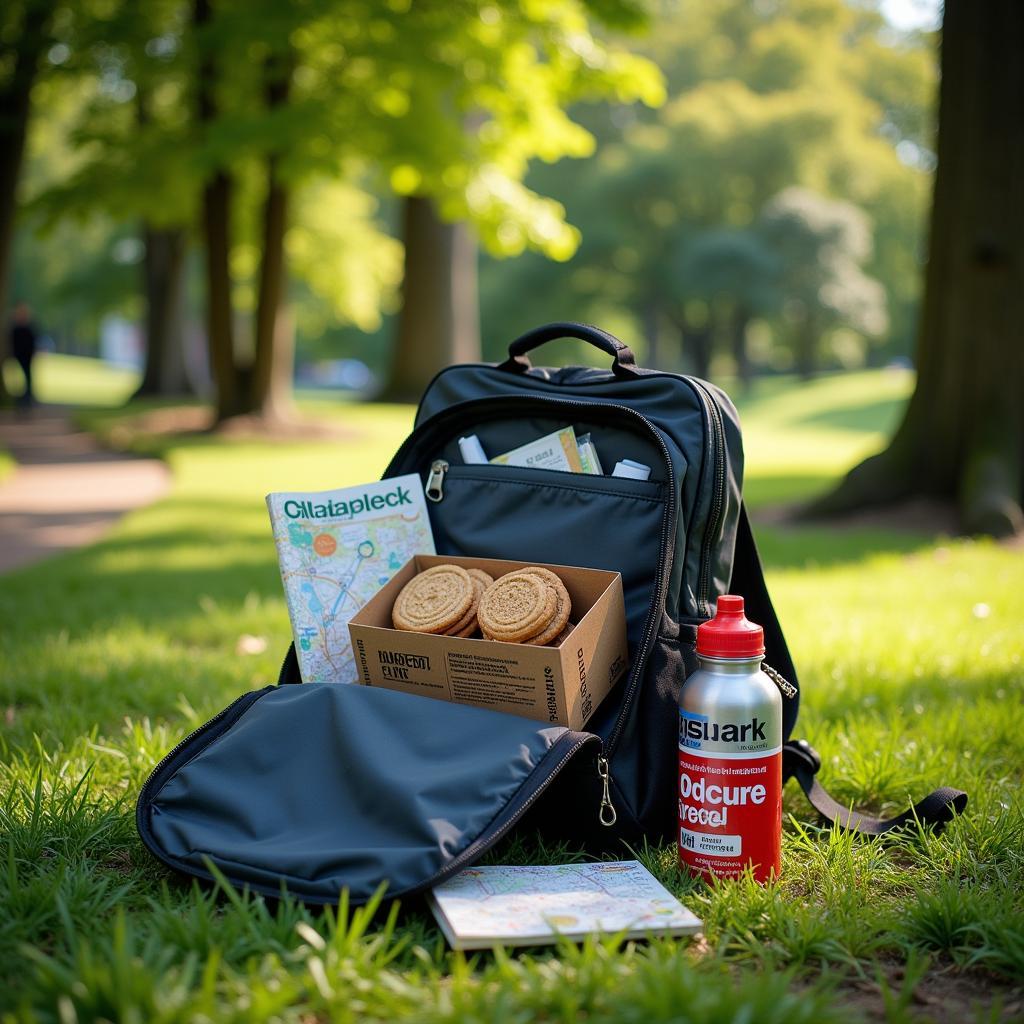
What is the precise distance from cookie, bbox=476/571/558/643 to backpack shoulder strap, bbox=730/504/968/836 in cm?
55

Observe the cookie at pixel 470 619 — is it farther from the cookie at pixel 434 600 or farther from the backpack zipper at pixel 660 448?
the backpack zipper at pixel 660 448

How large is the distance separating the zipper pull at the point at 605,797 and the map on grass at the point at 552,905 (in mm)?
95

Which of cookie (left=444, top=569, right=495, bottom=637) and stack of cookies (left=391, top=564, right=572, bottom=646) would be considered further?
cookie (left=444, top=569, right=495, bottom=637)

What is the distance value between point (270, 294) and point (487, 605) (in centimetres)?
1152

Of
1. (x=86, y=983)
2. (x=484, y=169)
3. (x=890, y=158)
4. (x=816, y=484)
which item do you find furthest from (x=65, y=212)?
(x=890, y=158)

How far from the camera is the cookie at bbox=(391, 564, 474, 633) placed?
242cm

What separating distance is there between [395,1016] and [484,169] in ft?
36.2

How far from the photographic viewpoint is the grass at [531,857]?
66.9 inches

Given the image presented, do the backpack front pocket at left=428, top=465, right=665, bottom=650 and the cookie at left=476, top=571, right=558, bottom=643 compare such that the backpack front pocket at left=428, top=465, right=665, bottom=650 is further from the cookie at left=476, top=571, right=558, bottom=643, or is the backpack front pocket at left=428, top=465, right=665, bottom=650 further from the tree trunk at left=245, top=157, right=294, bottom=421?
the tree trunk at left=245, top=157, right=294, bottom=421

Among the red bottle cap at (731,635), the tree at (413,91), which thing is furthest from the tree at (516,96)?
the red bottle cap at (731,635)

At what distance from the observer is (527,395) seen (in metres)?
2.74

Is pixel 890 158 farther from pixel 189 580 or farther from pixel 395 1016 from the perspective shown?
pixel 395 1016

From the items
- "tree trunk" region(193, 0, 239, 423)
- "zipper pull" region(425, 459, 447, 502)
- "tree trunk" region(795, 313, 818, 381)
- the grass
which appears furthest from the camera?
"tree trunk" region(795, 313, 818, 381)

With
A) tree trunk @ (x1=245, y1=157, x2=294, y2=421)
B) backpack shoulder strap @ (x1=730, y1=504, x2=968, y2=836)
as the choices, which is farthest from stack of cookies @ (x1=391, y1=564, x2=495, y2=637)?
tree trunk @ (x1=245, y1=157, x2=294, y2=421)
